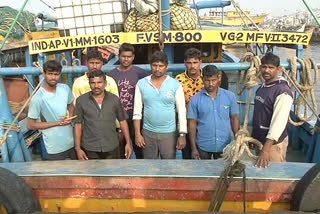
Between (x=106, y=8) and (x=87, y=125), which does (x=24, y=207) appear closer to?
(x=87, y=125)

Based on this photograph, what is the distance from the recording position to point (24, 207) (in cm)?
242

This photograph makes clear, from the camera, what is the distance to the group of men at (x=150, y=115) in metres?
3.28

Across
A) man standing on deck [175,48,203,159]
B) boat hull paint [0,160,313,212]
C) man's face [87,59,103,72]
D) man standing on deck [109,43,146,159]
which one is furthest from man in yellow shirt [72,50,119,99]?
boat hull paint [0,160,313,212]

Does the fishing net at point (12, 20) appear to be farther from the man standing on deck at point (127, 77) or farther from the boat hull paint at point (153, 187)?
the boat hull paint at point (153, 187)

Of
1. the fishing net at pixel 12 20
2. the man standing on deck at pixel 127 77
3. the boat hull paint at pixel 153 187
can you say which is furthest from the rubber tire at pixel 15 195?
the fishing net at pixel 12 20

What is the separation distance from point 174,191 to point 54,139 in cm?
145

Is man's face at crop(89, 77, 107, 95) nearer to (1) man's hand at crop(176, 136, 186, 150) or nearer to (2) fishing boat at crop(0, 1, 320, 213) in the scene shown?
(2) fishing boat at crop(0, 1, 320, 213)

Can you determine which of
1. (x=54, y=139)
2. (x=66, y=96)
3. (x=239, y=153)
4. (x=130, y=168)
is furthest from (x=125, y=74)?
(x=239, y=153)

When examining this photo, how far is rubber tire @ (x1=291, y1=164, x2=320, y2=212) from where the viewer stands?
92.5 inches

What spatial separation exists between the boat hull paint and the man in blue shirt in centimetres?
68

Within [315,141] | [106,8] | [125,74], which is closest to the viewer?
[125,74]

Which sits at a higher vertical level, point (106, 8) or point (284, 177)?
point (106, 8)

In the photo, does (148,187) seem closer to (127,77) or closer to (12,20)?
(127,77)

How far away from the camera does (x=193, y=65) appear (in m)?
3.52
